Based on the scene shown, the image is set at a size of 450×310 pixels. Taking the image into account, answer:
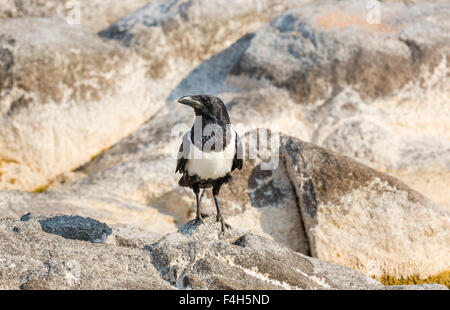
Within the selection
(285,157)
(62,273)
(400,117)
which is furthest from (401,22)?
(62,273)

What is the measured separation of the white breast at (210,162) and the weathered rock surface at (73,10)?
1474 centimetres

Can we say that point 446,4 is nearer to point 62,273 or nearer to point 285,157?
point 285,157

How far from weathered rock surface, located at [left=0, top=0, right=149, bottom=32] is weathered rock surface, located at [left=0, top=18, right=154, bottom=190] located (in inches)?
117

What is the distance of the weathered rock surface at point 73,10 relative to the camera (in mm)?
20641

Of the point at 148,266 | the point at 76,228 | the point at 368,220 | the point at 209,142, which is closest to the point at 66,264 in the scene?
the point at 148,266

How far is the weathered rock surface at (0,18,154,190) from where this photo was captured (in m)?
16.2

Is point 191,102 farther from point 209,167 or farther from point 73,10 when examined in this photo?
point 73,10

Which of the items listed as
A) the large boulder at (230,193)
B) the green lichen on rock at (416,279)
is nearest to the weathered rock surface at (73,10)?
the large boulder at (230,193)

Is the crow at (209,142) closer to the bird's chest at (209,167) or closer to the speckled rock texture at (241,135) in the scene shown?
the bird's chest at (209,167)

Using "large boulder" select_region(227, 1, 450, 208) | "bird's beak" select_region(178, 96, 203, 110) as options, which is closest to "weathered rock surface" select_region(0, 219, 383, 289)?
"bird's beak" select_region(178, 96, 203, 110)

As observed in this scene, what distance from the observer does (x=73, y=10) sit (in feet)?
69.2

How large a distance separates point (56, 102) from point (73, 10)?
633 centimetres

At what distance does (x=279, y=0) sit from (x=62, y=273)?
1657 centimetres

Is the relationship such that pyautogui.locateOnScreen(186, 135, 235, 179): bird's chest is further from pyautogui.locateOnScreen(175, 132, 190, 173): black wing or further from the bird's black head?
the bird's black head
